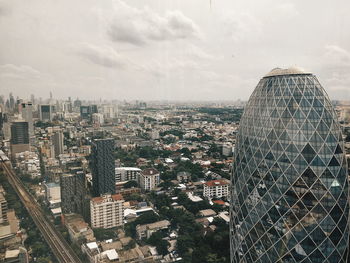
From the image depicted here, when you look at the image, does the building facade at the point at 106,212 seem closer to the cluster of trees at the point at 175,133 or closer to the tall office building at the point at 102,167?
the tall office building at the point at 102,167

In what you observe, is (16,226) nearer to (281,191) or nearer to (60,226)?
Answer: (60,226)

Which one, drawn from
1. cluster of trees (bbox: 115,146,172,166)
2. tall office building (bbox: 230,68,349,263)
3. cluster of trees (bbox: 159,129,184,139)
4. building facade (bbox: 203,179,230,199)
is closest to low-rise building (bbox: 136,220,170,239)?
building facade (bbox: 203,179,230,199)

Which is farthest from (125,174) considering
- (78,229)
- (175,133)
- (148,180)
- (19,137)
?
(175,133)

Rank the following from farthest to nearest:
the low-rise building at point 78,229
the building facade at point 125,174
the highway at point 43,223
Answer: the building facade at point 125,174 → the low-rise building at point 78,229 → the highway at point 43,223

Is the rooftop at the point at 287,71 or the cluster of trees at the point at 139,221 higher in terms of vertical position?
the rooftop at the point at 287,71

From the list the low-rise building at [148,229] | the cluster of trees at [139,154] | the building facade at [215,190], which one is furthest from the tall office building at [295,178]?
the cluster of trees at [139,154]

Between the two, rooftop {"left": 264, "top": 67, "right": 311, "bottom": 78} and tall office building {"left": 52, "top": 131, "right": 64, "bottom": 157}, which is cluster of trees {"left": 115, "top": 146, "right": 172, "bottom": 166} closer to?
tall office building {"left": 52, "top": 131, "right": 64, "bottom": 157}

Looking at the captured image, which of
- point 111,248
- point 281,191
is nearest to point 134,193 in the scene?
point 111,248
